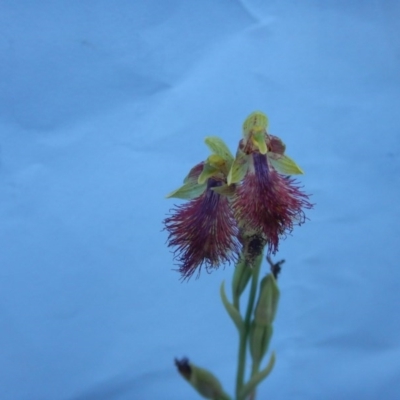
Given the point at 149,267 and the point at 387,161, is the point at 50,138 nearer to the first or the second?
the point at 149,267

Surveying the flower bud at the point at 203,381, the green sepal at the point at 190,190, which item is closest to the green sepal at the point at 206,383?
the flower bud at the point at 203,381

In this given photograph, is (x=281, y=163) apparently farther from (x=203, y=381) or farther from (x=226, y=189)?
(x=203, y=381)

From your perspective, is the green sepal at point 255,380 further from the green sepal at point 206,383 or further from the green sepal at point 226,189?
the green sepal at point 226,189

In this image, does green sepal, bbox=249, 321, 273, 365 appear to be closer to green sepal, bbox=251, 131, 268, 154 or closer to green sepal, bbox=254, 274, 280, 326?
green sepal, bbox=254, 274, 280, 326

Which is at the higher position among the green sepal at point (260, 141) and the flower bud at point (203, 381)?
the green sepal at point (260, 141)

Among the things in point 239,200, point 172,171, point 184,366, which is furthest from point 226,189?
point 172,171

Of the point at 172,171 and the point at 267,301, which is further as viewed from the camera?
the point at 172,171

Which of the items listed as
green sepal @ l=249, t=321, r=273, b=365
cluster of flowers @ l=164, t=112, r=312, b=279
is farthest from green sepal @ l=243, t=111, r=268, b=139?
green sepal @ l=249, t=321, r=273, b=365
